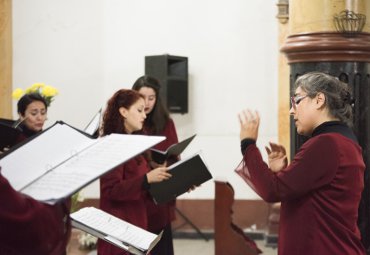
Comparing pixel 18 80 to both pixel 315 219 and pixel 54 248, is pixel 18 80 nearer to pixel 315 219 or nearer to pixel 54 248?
pixel 315 219

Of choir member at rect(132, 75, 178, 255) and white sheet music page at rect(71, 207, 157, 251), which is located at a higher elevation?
choir member at rect(132, 75, 178, 255)

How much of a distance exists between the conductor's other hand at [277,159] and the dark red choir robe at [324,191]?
0.86 ft

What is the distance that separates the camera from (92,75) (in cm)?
717

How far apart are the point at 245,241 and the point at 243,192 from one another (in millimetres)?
2178

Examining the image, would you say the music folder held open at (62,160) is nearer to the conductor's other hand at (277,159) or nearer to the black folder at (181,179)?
the conductor's other hand at (277,159)

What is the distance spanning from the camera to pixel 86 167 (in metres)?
1.60

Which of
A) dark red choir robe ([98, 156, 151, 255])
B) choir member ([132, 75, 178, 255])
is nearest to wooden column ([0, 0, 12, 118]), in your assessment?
choir member ([132, 75, 178, 255])

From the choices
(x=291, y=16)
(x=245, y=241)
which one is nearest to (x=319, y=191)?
(x=291, y=16)

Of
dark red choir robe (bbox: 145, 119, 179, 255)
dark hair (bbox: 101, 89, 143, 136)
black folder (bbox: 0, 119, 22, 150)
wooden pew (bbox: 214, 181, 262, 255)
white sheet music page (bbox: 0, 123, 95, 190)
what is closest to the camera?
white sheet music page (bbox: 0, 123, 95, 190)

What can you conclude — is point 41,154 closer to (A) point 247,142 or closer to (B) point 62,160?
(B) point 62,160

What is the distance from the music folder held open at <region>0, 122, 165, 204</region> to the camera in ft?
5.13

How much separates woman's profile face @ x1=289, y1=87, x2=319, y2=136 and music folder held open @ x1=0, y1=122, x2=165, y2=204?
3.35 ft

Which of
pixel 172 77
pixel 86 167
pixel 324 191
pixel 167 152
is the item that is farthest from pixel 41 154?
pixel 172 77

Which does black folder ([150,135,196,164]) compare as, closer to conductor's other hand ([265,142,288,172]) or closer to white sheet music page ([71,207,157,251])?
conductor's other hand ([265,142,288,172])
